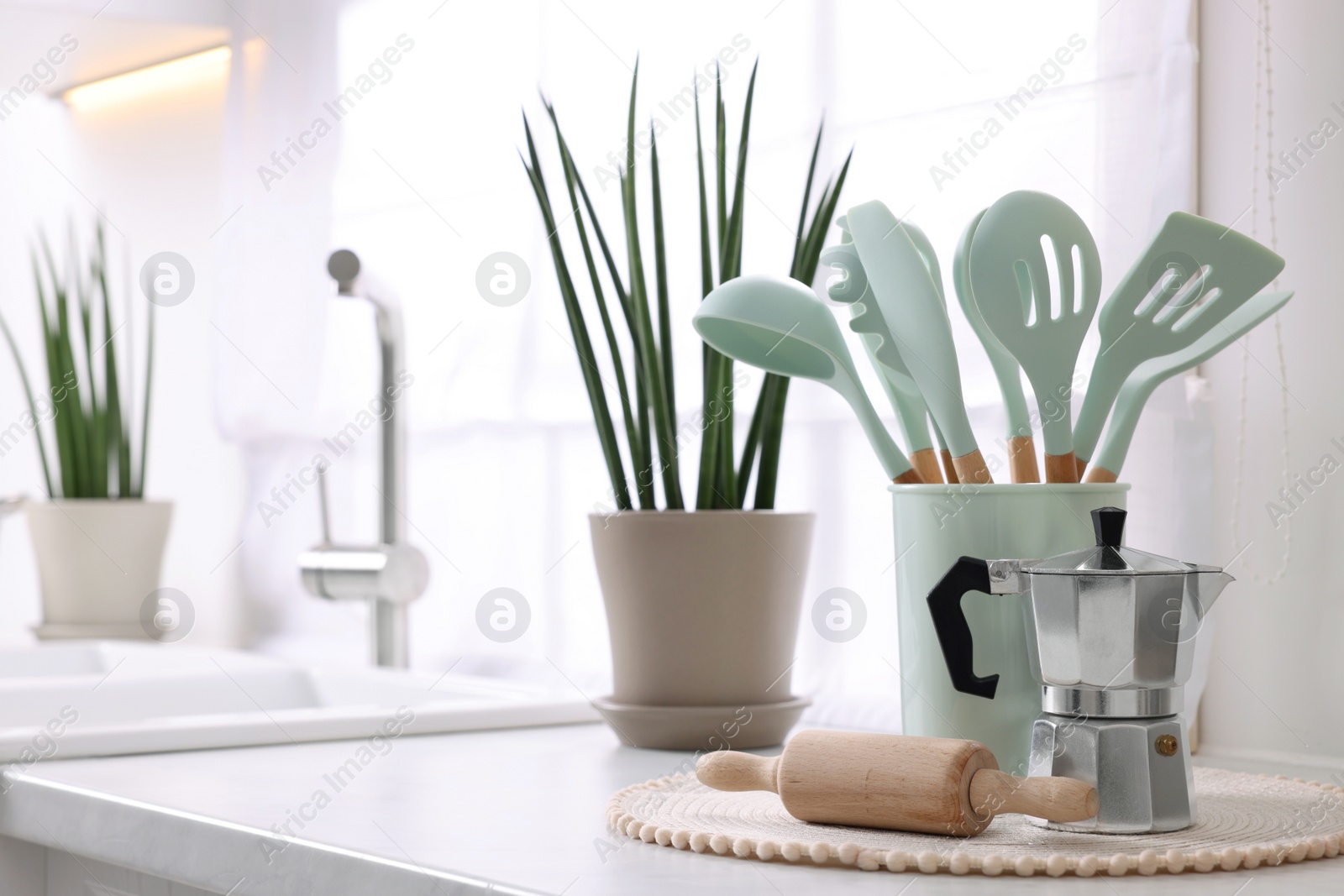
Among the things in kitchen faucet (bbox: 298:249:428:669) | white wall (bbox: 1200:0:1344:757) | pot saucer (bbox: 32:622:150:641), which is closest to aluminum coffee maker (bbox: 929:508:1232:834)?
white wall (bbox: 1200:0:1344:757)

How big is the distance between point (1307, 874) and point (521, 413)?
1200mm

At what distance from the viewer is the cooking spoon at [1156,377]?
77 cm

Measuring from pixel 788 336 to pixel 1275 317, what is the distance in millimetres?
395

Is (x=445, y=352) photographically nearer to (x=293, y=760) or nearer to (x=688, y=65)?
(x=688, y=65)

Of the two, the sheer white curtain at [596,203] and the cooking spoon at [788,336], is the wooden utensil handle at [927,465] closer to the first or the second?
the cooking spoon at [788,336]

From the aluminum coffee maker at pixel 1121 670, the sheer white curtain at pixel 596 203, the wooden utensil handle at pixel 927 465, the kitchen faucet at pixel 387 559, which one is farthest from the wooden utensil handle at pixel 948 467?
the kitchen faucet at pixel 387 559

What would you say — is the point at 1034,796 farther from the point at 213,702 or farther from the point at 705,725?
the point at 213,702

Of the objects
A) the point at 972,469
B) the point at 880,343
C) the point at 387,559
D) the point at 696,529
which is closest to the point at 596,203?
the point at 387,559

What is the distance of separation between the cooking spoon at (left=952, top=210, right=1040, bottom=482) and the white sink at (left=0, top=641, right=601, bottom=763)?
1.86ft

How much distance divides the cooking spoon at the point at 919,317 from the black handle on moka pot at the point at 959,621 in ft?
0.25

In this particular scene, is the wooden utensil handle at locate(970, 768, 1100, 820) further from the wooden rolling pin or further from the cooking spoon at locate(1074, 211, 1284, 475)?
the cooking spoon at locate(1074, 211, 1284, 475)

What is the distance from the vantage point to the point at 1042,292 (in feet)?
2.44

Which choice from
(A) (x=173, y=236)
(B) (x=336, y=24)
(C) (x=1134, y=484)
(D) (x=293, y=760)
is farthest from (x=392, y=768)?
(A) (x=173, y=236)

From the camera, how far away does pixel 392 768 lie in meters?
0.94
